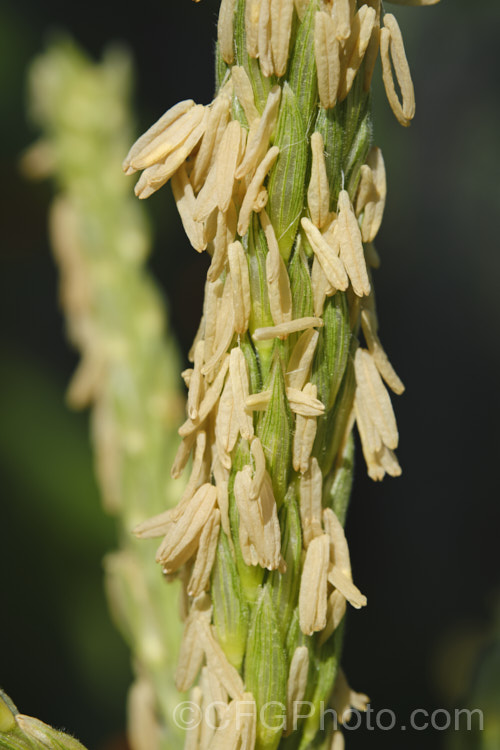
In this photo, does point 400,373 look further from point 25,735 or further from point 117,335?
point 25,735

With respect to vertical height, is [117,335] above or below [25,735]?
above

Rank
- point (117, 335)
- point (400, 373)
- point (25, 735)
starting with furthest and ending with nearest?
point (400, 373) → point (117, 335) → point (25, 735)

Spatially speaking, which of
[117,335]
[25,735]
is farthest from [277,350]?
[117,335]

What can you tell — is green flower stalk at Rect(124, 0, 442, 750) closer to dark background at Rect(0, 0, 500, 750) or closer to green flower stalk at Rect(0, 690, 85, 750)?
green flower stalk at Rect(0, 690, 85, 750)

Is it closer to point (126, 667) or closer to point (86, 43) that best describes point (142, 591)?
point (126, 667)

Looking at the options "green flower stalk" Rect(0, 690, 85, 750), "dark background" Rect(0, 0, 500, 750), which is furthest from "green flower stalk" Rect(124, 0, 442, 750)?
"dark background" Rect(0, 0, 500, 750)
